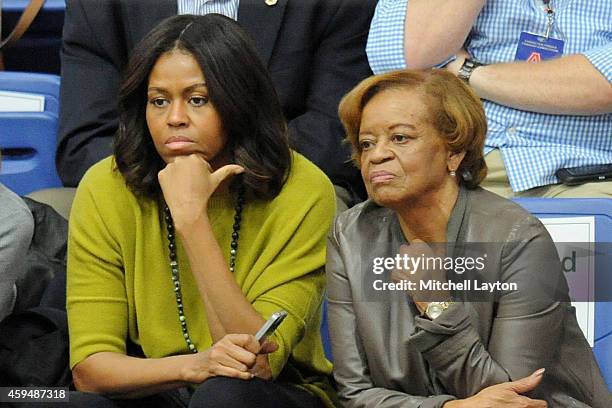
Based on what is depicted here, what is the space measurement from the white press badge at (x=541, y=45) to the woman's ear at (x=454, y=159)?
646 millimetres

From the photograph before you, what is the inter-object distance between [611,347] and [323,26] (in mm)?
1085

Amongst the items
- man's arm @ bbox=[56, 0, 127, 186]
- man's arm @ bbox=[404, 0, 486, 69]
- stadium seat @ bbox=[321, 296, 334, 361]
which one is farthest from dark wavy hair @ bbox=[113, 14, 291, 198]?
man's arm @ bbox=[56, 0, 127, 186]

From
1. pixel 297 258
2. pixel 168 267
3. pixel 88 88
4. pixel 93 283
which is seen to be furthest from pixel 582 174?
pixel 88 88

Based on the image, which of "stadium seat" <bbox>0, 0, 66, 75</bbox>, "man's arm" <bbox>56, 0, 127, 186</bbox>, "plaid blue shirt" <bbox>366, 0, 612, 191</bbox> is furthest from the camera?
"stadium seat" <bbox>0, 0, 66, 75</bbox>

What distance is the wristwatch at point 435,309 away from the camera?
204 centimetres

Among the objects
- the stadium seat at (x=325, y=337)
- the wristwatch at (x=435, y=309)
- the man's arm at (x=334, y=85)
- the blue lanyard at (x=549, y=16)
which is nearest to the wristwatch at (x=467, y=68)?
the blue lanyard at (x=549, y=16)

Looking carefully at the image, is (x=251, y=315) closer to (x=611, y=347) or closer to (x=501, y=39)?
(x=611, y=347)

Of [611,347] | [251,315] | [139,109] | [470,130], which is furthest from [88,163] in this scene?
[611,347]

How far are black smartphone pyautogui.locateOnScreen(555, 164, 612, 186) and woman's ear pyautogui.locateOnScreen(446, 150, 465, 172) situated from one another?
532mm

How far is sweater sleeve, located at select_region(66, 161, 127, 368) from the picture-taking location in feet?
7.47

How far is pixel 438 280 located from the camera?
2084 millimetres

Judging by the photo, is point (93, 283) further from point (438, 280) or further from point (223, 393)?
point (438, 280)

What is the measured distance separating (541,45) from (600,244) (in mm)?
582

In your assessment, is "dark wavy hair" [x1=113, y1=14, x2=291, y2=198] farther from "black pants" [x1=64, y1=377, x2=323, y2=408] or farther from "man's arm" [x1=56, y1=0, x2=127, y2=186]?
"man's arm" [x1=56, y1=0, x2=127, y2=186]
